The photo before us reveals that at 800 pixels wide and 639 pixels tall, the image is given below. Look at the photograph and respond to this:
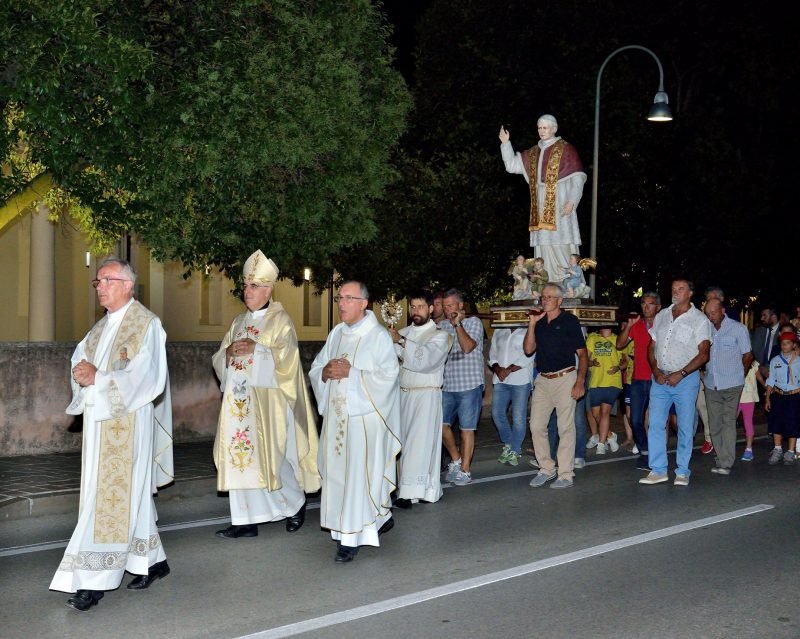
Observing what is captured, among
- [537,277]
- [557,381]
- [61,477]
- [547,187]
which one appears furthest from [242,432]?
[547,187]

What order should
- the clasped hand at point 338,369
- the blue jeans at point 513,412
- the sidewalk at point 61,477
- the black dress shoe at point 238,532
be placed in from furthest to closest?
the blue jeans at point 513,412 < the sidewalk at point 61,477 < the black dress shoe at point 238,532 < the clasped hand at point 338,369

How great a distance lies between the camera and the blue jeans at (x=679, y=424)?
36.6ft

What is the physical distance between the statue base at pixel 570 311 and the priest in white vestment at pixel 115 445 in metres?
7.60

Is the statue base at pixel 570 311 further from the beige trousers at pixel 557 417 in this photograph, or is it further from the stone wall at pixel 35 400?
the stone wall at pixel 35 400

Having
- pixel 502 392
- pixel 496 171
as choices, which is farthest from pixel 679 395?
pixel 496 171

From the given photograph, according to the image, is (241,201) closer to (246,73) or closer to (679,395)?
(246,73)

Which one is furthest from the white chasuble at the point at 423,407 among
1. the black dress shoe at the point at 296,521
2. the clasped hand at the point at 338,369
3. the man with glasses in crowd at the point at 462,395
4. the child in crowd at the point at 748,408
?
the child in crowd at the point at 748,408

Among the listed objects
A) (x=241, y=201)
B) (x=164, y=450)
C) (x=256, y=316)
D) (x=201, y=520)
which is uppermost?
(x=241, y=201)

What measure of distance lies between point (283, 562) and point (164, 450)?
1081 millimetres

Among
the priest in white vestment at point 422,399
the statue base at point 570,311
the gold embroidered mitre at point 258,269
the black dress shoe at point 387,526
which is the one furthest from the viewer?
the statue base at point 570,311

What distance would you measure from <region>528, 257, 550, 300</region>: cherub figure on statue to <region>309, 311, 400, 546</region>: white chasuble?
7214 millimetres

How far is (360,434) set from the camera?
7898 millimetres

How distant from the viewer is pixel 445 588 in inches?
264

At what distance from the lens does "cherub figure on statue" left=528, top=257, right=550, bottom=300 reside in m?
15.2
